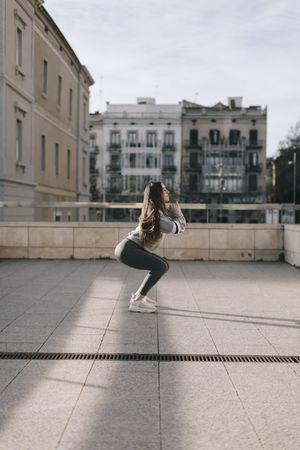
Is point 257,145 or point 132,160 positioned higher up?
point 257,145

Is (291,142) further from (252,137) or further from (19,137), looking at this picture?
(19,137)

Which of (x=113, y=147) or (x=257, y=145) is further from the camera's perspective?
(x=113, y=147)

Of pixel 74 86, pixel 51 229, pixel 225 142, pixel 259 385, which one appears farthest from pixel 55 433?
pixel 225 142

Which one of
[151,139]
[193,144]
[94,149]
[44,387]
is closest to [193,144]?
[193,144]

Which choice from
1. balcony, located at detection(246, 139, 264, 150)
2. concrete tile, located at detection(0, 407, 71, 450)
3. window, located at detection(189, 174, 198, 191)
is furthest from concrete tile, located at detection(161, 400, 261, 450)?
balcony, located at detection(246, 139, 264, 150)

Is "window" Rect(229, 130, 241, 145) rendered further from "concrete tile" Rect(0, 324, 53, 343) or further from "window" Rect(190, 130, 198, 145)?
"concrete tile" Rect(0, 324, 53, 343)

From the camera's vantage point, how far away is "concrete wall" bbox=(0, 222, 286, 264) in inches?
515

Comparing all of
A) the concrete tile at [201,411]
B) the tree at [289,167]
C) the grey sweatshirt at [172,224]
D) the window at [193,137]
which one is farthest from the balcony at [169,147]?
the concrete tile at [201,411]

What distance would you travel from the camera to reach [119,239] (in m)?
13.1

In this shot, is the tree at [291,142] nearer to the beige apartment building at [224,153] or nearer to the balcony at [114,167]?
the beige apartment building at [224,153]

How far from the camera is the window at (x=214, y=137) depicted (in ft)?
240

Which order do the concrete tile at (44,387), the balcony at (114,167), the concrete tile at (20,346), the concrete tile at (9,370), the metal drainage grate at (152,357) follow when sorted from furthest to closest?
the balcony at (114,167), the concrete tile at (20,346), the metal drainage grate at (152,357), the concrete tile at (9,370), the concrete tile at (44,387)

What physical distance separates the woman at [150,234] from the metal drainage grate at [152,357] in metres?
1.99

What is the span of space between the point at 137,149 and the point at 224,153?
11.5 meters
